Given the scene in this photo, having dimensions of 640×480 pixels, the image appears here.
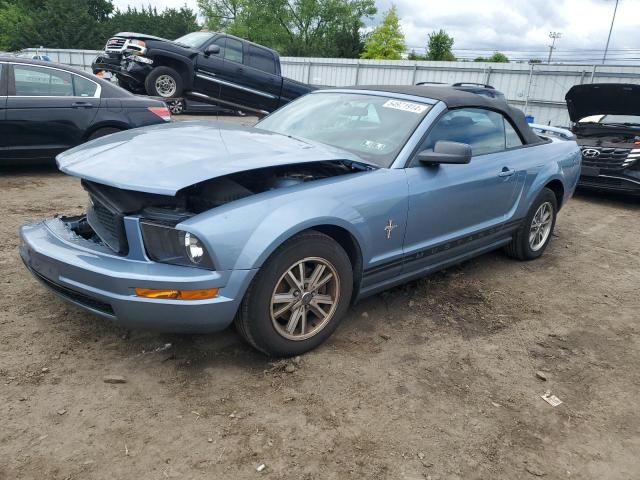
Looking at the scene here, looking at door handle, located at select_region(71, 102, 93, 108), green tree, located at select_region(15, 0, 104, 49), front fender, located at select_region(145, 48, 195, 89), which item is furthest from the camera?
green tree, located at select_region(15, 0, 104, 49)

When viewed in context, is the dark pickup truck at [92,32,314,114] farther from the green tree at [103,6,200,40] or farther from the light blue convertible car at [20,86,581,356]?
the green tree at [103,6,200,40]

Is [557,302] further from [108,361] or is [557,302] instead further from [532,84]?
[532,84]

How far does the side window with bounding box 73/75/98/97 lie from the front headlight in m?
5.05

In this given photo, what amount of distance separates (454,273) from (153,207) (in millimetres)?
2761

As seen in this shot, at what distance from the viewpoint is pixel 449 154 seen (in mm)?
3221

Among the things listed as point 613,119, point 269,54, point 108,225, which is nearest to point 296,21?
point 269,54

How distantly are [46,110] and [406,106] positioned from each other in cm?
485

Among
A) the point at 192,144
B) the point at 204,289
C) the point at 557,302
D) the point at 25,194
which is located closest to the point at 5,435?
the point at 204,289

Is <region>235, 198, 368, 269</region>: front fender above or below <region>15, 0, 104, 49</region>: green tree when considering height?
below

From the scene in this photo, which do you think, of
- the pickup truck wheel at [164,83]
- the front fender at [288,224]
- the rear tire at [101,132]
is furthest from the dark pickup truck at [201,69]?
the front fender at [288,224]

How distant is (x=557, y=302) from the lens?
4.00 metres

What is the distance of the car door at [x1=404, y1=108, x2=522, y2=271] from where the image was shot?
3.35 meters

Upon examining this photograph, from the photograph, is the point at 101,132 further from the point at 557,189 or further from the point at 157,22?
the point at 157,22

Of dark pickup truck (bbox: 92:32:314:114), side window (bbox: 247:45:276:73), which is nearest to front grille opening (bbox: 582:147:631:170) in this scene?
dark pickup truck (bbox: 92:32:314:114)
